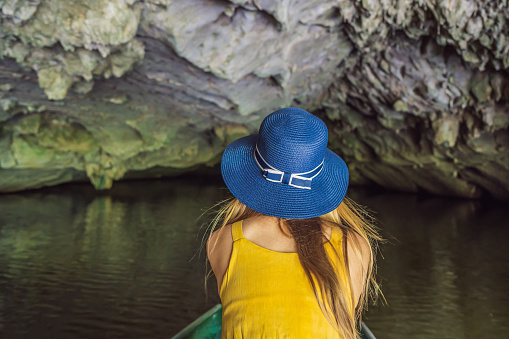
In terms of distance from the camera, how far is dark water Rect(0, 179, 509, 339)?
3.12 m

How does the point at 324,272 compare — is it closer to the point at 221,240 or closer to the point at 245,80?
the point at 221,240

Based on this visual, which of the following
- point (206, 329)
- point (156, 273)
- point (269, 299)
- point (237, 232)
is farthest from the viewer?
point (156, 273)

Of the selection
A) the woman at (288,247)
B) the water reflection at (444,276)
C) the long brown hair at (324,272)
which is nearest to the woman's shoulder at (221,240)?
the woman at (288,247)

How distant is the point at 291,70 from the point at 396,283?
10.6ft

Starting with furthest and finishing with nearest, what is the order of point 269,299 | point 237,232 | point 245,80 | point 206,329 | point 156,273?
point 245,80, point 156,273, point 206,329, point 237,232, point 269,299

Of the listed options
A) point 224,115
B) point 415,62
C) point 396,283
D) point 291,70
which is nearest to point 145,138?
point 224,115

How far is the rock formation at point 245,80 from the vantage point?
4344 mm

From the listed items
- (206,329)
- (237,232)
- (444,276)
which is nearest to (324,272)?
(237,232)

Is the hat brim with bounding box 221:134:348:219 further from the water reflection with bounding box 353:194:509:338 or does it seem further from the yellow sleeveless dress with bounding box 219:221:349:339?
the water reflection with bounding box 353:194:509:338

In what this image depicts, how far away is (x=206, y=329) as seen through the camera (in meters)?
2.22

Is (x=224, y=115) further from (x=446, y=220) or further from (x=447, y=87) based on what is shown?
(x=446, y=220)

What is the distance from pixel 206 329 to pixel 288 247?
57.0 inches

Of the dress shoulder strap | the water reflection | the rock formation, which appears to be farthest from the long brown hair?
the rock formation

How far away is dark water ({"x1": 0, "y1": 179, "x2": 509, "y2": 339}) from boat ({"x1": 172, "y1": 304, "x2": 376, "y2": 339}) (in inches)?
30.2
